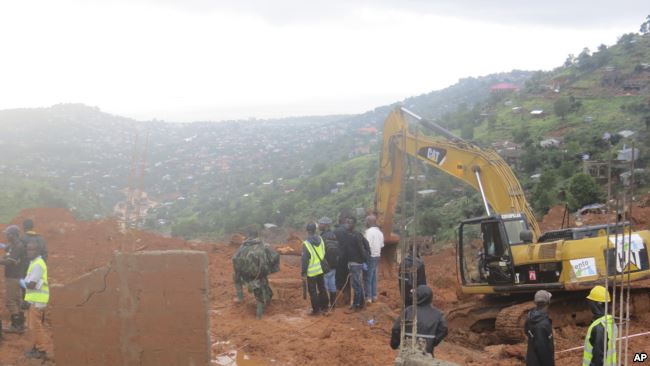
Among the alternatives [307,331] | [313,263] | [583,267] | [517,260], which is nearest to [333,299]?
[313,263]

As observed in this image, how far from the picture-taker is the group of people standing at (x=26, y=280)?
25.1 ft

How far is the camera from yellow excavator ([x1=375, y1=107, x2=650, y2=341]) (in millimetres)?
9047

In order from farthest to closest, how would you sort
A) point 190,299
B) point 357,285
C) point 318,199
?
1. point 318,199
2. point 357,285
3. point 190,299

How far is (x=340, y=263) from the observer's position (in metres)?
10.3

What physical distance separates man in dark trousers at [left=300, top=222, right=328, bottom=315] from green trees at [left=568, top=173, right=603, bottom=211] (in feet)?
46.2

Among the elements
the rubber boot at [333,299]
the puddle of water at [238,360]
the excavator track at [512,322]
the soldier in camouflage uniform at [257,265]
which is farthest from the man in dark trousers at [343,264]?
the puddle of water at [238,360]

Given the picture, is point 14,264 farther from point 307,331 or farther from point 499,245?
point 499,245

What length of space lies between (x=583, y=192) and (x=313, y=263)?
14492mm

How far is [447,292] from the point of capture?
13.1 m

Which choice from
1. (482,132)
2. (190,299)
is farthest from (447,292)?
(482,132)

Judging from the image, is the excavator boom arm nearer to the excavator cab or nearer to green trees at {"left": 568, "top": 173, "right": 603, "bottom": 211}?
the excavator cab

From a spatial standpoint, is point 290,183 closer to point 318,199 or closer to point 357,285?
point 318,199

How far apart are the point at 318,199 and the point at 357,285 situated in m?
28.7

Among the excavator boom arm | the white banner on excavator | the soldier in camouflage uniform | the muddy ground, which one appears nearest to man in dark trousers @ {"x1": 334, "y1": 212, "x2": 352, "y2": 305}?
the muddy ground
